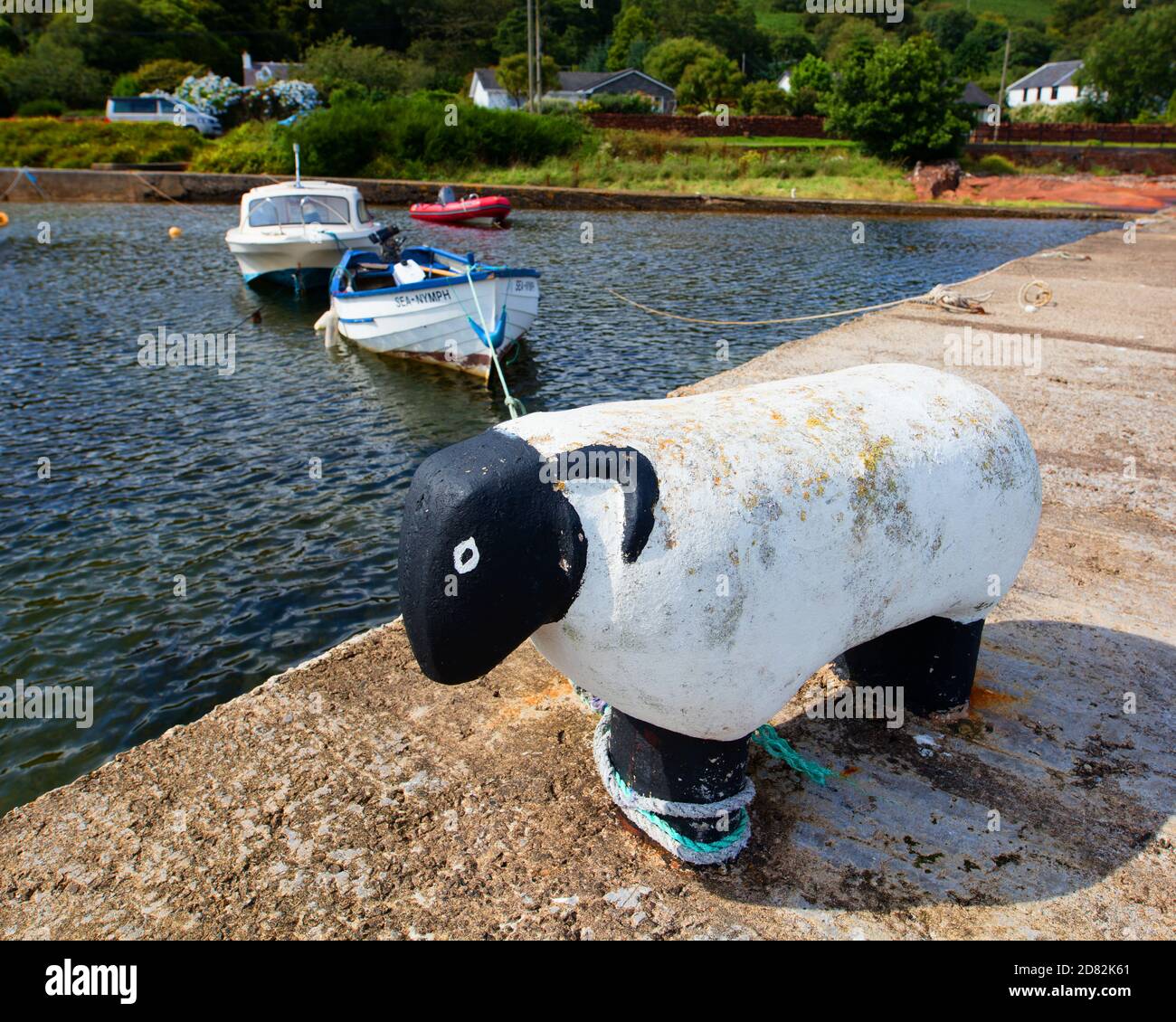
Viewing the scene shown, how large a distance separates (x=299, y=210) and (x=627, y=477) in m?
22.1

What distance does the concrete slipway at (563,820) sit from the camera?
346 cm

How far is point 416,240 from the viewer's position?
29734mm

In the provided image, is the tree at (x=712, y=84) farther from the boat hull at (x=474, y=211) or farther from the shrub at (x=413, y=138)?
the boat hull at (x=474, y=211)

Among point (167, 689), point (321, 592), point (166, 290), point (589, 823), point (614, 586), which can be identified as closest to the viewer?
point (614, 586)

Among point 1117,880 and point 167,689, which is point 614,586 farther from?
point 167,689

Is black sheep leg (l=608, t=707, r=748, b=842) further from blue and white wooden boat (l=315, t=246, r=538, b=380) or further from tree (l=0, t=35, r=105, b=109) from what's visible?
tree (l=0, t=35, r=105, b=109)

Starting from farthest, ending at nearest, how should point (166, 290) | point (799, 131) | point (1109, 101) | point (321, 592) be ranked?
1. point (1109, 101)
2. point (799, 131)
3. point (166, 290)
4. point (321, 592)

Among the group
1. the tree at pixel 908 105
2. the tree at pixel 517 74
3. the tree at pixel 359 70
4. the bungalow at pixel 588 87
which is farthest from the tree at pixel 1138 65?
the tree at pixel 359 70

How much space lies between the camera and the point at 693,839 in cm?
359

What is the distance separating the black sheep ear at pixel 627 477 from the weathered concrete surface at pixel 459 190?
3733 cm

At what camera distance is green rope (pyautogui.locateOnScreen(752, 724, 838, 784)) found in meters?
4.14

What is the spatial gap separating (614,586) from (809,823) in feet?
5.26

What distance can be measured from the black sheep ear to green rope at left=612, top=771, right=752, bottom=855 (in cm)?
121
